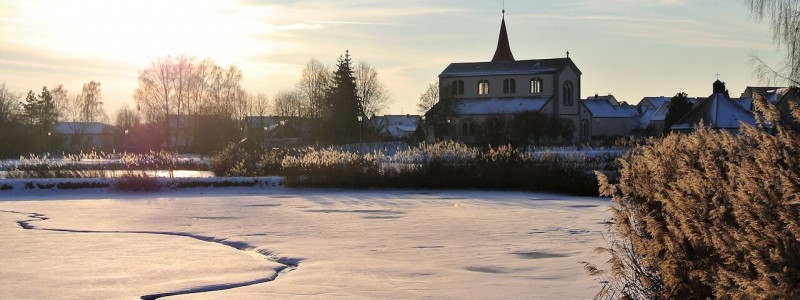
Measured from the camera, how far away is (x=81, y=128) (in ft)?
344

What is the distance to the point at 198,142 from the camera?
65.8m

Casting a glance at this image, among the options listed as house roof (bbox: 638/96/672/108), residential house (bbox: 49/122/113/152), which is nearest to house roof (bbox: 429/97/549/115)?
residential house (bbox: 49/122/113/152)

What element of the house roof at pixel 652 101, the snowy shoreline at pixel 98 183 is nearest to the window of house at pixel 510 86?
the house roof at pixel 652 101

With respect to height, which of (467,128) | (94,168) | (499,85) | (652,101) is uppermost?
(652,101)

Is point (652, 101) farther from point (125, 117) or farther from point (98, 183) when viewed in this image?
point (98, 183)

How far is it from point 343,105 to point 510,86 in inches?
580

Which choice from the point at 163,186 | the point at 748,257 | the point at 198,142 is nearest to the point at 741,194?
the point at 748,257

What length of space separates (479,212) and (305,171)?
10.4 meters

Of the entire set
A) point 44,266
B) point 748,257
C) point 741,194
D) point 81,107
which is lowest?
point 44,266

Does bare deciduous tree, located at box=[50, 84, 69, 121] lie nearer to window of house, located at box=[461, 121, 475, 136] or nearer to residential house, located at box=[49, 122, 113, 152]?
residential house, located at box=[49, 122, 113, 152]

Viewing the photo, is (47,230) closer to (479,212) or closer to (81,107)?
(479,212)

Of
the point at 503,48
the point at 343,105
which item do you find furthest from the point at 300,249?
the point at 503,48

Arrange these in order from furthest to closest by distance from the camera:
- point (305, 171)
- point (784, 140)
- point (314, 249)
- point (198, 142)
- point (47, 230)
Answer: point (198, 142) < point (305, 171) < point (47, 230) < point (314, 249) < point (784, 140)

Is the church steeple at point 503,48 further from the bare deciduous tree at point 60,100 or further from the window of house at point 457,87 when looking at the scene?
the bare deciduous tree at point 60,100
